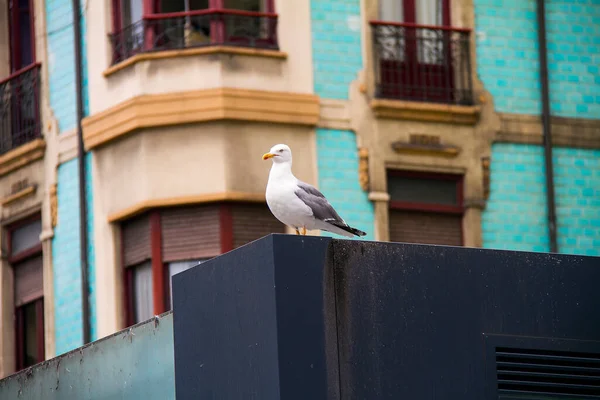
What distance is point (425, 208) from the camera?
3000 centimetres

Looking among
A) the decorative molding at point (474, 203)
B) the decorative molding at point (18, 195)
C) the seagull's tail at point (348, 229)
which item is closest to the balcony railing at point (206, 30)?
the decorative molding at point (18, 195)

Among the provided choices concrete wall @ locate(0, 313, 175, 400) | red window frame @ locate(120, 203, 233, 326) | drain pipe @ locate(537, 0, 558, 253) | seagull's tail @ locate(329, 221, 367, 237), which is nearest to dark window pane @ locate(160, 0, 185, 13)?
red window frame @ locate(120, 203, 233, 326)

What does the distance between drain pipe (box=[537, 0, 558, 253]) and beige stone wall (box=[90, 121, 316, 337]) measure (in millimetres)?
3535

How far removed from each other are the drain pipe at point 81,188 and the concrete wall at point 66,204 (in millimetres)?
74

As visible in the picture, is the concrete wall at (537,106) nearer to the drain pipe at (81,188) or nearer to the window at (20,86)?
the drain pipe at (81,188)

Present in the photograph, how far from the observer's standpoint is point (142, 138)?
29.2 metres

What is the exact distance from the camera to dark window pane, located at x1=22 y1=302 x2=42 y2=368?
104 feet

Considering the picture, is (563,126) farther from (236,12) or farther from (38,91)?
(38,91)

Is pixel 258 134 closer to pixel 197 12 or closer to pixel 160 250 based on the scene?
pixel 197 12

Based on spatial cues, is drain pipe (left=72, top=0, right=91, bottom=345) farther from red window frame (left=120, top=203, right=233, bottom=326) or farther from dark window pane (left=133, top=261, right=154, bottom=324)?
red window frame (left=120, top=203, right=233, bottom=326)

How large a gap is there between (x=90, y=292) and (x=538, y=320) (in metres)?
12.2

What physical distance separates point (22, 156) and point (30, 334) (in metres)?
2.60

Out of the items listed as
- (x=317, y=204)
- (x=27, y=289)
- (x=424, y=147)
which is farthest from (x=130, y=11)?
(x=317, y=204)

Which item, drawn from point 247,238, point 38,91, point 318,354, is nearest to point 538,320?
point 318,354
